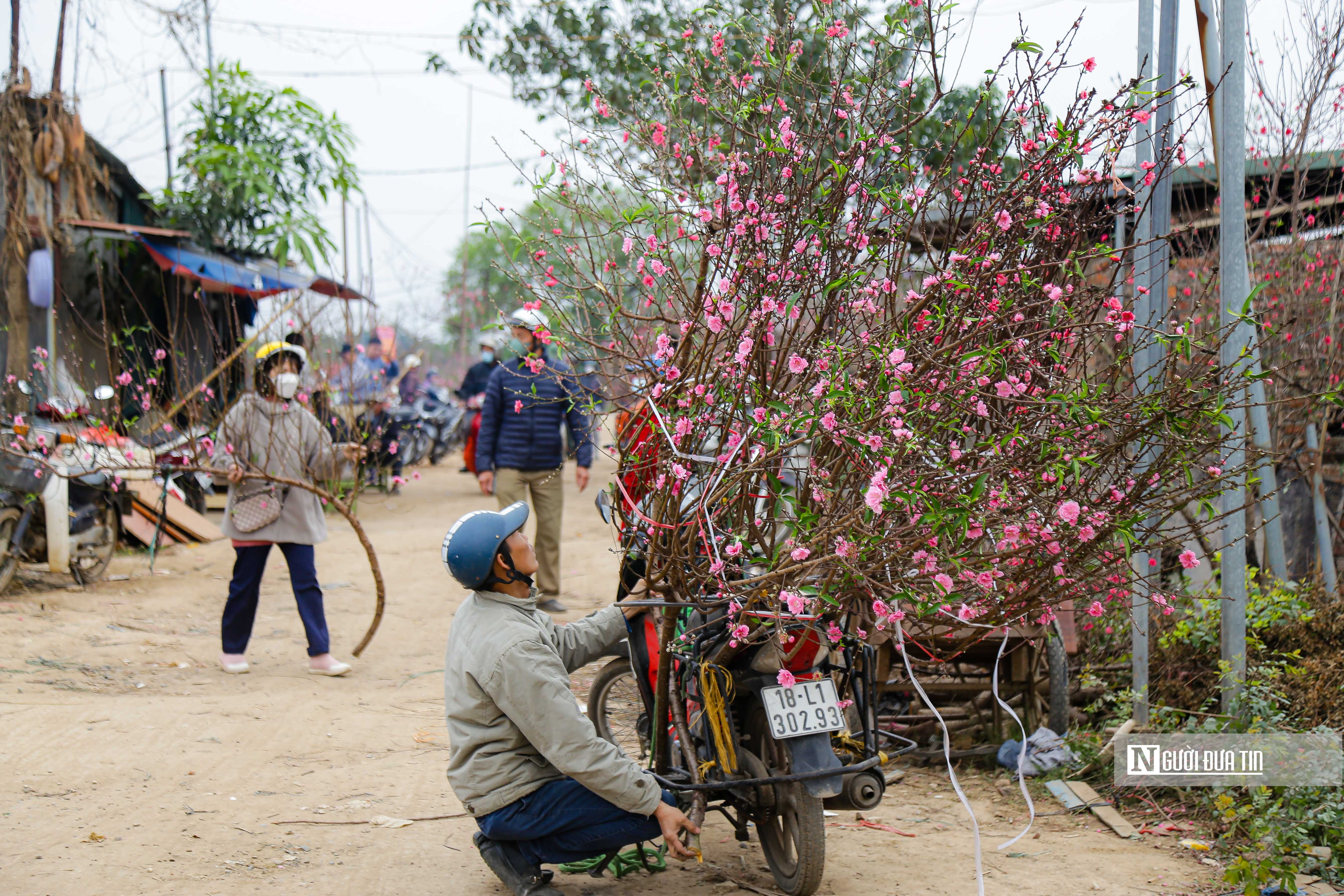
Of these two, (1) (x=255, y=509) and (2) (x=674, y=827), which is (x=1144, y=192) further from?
(1) (x=255, y=509)

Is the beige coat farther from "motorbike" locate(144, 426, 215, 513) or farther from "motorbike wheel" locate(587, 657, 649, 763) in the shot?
"motorbike wheel" locate(587, 657, 649, 763)

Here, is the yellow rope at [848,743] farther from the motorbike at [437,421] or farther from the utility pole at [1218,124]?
the motorbike at [437,421]

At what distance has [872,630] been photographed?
3.95 metres

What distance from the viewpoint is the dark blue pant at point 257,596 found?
5918 mm

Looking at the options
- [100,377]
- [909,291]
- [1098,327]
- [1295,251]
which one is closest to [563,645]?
[909,291]

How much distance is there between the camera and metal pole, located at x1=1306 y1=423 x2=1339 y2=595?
5.62 metres

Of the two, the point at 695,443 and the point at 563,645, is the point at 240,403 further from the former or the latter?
Answer: the point at 695,443

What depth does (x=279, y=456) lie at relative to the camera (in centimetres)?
602

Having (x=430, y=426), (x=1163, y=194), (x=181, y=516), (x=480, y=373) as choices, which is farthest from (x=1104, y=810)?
(x=430, y=426)

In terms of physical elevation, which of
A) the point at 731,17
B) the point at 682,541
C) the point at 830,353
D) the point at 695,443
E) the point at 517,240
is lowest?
the point at 682,541

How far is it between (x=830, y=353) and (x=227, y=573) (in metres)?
7.44

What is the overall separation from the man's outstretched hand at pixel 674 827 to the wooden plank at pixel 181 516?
26.0ft

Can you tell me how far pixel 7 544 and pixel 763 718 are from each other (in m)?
6.45

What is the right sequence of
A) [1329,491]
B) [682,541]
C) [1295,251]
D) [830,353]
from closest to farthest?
[830,353] → [682,541] → [1295,251] → [1329,491]
